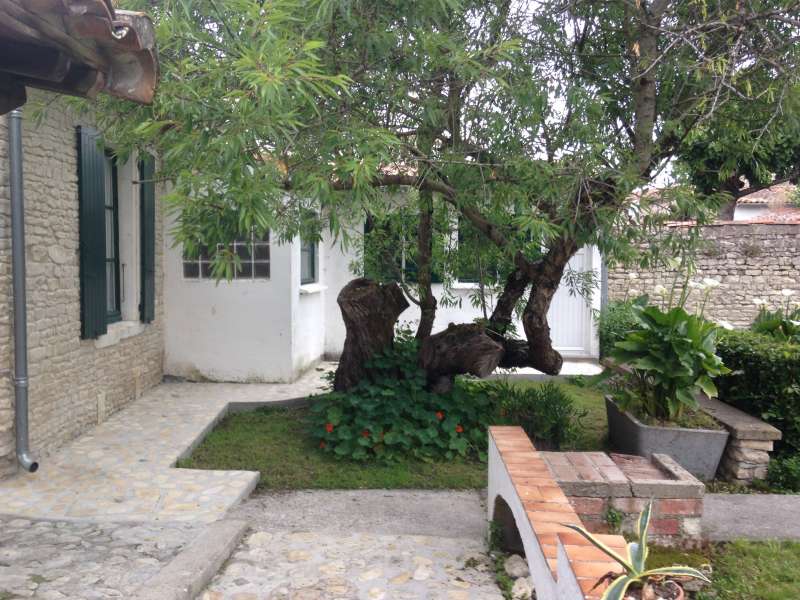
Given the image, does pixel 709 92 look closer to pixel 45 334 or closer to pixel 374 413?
pixel 374 413

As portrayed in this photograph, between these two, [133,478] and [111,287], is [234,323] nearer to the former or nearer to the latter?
[111,287]

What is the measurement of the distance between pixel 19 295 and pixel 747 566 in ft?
17.3

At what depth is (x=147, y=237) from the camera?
7.90 m

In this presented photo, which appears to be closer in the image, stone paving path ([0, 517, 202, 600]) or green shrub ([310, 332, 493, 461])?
stone paving path ([0, 517, 202, 600])

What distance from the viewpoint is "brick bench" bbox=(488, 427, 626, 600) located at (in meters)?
2.45

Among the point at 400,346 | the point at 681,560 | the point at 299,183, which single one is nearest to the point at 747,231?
the point at 400,346

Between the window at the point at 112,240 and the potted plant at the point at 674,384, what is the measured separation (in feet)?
17.0

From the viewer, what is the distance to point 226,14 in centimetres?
421

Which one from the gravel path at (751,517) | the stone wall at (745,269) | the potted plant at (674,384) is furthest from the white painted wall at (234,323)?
the stone wall at (745,269)

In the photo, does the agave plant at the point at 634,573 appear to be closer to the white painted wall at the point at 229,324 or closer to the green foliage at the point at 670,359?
the green foliage at the point at 670,359

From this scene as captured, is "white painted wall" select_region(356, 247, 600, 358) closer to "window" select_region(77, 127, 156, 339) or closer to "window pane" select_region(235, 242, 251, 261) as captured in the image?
"window pane" select_region(235, 242, 251, 261)

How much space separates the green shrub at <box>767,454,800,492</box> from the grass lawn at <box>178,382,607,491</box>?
149 centimetres

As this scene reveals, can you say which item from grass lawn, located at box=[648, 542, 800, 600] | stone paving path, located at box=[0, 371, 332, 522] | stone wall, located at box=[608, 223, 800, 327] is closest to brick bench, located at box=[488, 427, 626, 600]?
grass lawn, located at box=[648, 542, 800, 600]

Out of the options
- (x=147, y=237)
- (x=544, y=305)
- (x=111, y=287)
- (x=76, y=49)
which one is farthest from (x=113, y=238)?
(x=76, y=49)
